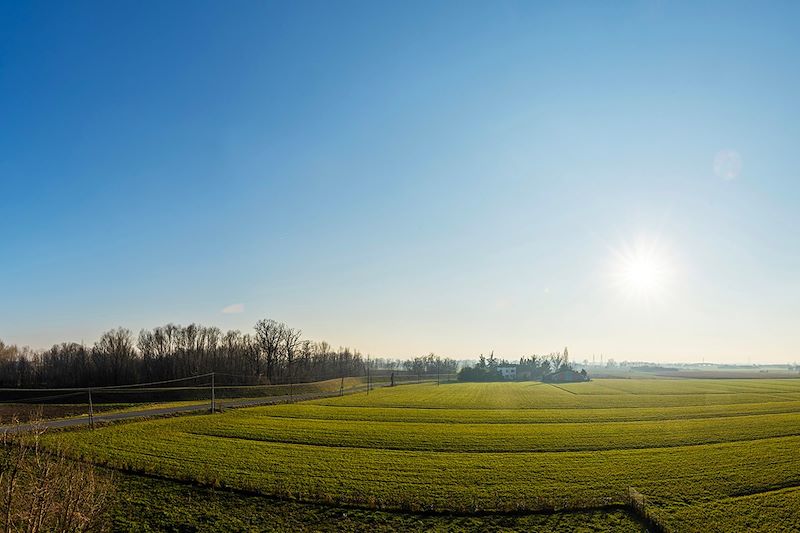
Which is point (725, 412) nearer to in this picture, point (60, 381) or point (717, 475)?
point (717, 475)

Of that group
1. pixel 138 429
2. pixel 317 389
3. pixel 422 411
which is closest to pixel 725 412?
pixel 422 411

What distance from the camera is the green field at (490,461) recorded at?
2077 centimetres

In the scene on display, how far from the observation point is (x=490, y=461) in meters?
28.7

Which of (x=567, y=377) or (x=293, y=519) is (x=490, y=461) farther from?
(x=567, y=377)

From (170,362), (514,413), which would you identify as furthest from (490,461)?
(170,362)

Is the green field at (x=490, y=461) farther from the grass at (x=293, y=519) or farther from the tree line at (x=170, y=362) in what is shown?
the tree line at (x=170, y=362)

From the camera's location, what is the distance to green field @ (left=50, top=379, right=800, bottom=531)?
2077 cm

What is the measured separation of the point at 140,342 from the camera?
4970 inches

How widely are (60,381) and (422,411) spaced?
102223 mm

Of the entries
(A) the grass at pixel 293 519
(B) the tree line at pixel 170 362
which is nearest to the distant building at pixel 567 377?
(B) the tree line at pixel 170 362

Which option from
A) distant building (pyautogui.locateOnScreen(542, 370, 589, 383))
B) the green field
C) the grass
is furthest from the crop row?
distant building (pyautogui.locateOnScreen(542, 370, 589, 383))

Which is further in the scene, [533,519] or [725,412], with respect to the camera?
[725,412]

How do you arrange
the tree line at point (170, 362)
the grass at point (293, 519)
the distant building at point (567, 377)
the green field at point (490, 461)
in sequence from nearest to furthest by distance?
the grass at point (293, 519) → the green field at point (490, 461) → the tree line at point (170, 362) → the distant building at point (567, 377)

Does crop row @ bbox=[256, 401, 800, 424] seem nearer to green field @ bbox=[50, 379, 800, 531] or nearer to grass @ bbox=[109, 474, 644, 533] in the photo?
green field @ bbox=[50, 379, 800, 531]
